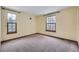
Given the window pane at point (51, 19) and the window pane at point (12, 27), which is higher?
the window pane at point (51, 19)

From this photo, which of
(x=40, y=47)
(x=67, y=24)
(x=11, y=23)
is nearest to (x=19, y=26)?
(x=11, y=23)

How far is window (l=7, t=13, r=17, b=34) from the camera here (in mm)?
4291

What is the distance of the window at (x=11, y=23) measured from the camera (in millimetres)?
→ 4291

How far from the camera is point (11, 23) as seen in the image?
4461 millimetres

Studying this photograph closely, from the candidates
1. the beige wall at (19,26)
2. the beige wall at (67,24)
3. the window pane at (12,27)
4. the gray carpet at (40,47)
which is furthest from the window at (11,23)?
the beige wall at (67,24)

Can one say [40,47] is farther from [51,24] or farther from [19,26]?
[51,24]

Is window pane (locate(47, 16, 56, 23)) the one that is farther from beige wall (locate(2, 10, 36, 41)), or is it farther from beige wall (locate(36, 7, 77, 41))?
beige wall (locate(2, 10, 36, 41))

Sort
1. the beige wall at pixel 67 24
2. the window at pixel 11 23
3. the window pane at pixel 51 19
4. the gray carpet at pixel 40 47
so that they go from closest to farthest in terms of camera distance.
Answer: the gray carpet at pixel 40 47 < the beige wall at pixel 67 24 < the window at pixel 11 23 < the window pane at pixel 51 19

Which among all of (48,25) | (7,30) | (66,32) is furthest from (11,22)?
(66,32)

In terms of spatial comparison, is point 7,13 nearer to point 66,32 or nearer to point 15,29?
point 15,29

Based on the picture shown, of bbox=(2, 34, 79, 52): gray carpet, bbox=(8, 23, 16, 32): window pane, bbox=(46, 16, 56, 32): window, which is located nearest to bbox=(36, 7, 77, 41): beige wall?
bbox=(46, 16, 56, 32): window

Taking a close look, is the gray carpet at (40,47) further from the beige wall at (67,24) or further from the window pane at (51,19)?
the window pane at (51,19)

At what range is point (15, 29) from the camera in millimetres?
4832
